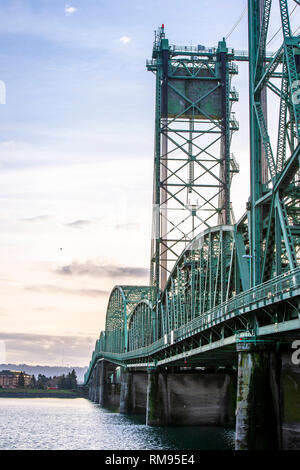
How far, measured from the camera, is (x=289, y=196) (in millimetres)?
45375

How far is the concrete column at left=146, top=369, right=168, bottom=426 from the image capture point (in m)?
84.1

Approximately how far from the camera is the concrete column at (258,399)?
39844 millimetres

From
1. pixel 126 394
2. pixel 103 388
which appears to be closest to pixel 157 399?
pixel 126 394

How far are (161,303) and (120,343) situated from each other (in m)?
71.0

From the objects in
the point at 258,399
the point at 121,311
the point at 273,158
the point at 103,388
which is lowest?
the point at 258,399

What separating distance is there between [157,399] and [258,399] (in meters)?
47.1

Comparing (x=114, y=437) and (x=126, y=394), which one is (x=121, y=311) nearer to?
(x=126, y=394)

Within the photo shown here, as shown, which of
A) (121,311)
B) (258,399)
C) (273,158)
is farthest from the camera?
(121,311)

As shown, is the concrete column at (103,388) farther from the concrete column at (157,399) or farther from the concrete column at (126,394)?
the concrete column at (157,399)

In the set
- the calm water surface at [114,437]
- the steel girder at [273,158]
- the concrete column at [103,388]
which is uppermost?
the steel girder at [273,158]

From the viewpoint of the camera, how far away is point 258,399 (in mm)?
40438

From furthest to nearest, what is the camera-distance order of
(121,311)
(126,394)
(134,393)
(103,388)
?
(103,388)
(121,311)
(126,394)
(134,393)

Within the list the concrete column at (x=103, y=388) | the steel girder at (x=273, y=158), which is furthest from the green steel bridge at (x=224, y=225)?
the concrete column at (x=103, y=388)

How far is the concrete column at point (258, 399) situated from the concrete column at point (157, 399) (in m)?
44.2
